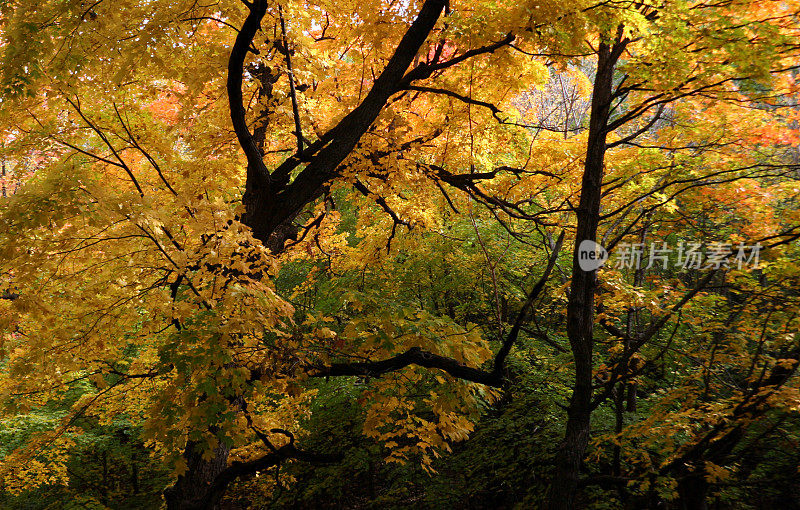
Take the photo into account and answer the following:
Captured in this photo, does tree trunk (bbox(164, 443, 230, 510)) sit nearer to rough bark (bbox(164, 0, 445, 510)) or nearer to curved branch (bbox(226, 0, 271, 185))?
rough bark (bbox(164, 0, 445, 510))

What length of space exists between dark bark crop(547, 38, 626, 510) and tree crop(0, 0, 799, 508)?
2cm

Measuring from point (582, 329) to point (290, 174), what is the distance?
11.1 feet

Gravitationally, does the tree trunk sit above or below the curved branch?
below

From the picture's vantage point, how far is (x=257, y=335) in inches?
133

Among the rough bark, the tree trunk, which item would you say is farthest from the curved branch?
the tree trunk

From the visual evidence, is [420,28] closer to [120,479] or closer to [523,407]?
[523,407]

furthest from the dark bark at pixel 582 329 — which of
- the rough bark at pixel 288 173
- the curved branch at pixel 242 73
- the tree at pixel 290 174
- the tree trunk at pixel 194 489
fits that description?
the tree trunk at pixel 194 489

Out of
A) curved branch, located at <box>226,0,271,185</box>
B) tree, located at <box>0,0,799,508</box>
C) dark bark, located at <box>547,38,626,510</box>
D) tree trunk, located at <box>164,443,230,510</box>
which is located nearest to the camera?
curved branch, located at <box>226,0,271,185</box>

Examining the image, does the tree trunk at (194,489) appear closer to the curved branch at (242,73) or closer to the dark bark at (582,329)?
the curved branch at (242,73)

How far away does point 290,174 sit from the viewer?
4.92 m

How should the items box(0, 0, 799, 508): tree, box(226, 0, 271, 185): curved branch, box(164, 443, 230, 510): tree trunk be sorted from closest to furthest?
box(226, 0, 271, 185): curved branch → box(0, 0, 799, 508): tree → box(164, 443, 230, 510): tree trunk

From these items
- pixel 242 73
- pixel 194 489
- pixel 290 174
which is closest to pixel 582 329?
pixel 290 174

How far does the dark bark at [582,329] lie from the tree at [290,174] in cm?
2

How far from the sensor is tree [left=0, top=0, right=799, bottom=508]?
3.27m
